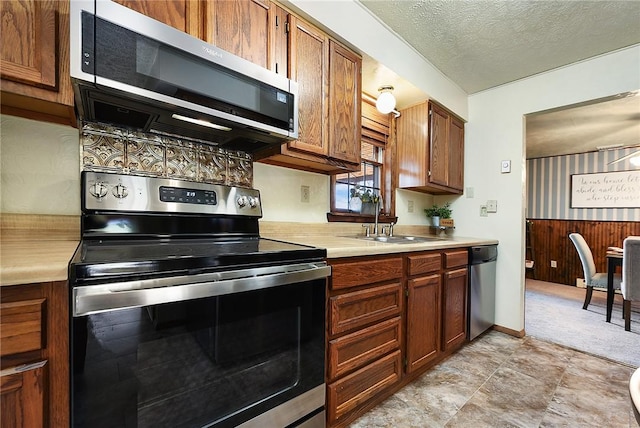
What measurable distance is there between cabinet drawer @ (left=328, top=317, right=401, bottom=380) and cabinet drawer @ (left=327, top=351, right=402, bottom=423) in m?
0.04

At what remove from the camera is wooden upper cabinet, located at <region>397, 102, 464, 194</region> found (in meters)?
2.46

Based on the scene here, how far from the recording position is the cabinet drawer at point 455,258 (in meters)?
1.94

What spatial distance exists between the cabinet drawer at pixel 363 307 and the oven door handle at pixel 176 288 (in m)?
0.31

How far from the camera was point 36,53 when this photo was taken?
2.88 feet

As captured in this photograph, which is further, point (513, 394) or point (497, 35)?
point (497, 35)

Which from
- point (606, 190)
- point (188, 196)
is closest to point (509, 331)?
point (188, 196)

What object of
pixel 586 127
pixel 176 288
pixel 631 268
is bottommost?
pixel 631 268

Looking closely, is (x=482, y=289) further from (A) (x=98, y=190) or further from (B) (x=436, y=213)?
(A) (x=98, y=190)

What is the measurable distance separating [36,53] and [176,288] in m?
0.87

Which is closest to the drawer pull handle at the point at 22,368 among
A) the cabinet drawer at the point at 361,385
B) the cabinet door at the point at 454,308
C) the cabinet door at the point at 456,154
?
the cabinet drawer at the point at 361,385

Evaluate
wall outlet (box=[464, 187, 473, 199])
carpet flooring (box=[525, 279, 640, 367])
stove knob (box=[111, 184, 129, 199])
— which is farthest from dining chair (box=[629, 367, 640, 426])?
wall outlet (box=[464, 187, 473, 199])

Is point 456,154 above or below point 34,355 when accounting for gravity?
above

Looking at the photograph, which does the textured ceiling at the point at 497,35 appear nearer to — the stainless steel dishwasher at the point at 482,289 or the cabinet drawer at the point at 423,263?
the cabinet drawer at the point at 423,263

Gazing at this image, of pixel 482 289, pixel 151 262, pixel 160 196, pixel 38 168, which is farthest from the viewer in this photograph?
pixel 482 289
